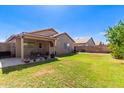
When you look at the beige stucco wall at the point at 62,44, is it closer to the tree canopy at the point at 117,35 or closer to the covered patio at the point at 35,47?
the covered patio at the point at 35,47

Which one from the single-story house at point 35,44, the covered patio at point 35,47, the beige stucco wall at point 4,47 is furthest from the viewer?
the beige stucco wall at point 4,47

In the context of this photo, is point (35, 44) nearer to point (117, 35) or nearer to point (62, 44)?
point (62, 44)

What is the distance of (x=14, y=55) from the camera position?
17531mm

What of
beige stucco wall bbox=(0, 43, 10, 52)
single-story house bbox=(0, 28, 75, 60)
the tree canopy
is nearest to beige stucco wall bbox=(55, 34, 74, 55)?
single-story house bbox=(0, 28, 75, 60)

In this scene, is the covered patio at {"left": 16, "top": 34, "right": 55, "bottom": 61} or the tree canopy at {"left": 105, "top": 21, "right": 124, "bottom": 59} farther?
the covered patio at {"left": 16, "top": 34, "right": 55, "bottom": 61}

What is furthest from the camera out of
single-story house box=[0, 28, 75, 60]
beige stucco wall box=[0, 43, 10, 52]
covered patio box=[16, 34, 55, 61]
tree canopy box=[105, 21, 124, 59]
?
beige stucco wall box=[0, 43, 10, 52]

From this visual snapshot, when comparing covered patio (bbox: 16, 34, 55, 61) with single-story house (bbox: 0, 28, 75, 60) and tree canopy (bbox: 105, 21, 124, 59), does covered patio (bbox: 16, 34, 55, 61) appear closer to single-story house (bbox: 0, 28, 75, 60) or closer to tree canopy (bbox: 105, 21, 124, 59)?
single-story house (bbox: 0, 28, 75, 60)

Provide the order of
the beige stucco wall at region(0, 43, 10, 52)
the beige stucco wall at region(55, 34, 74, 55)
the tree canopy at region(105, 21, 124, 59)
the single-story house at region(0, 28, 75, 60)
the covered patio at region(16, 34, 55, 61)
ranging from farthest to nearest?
the beige stucco wall at region(55, 34, 74, 55) → the beige stucco wall at region(0, 43, 10, 52) → the covered patio at region(16, 34, 55, 61) → the single-story house at region(0, 28, 75, 60) → the tree canopy at region(105, 21, 124, 59)

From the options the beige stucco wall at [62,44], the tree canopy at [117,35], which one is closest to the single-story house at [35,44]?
the beige stucco wall at [62,44]

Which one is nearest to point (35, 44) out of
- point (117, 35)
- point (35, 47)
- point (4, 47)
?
point (35, 47)

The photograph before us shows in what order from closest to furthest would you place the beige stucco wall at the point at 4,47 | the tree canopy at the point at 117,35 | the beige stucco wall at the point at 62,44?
the tree canopy at the point at 117,35 → the beige stucco wall at the point at 4,47 → the beige stucco wall at the point at 62,44

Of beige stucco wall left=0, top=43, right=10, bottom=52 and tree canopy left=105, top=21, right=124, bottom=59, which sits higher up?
tree canopy left=105, top=21, right=124, bottom=59

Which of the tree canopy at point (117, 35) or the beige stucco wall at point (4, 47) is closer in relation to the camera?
the tree canopy at point (117, 35)
